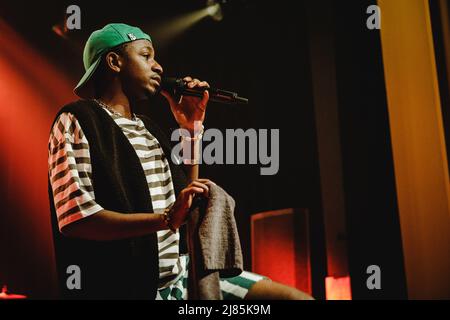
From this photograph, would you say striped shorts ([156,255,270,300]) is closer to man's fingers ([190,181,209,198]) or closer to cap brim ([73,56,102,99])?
man's fingers ([190,181,209,198])

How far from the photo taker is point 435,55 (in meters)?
1.88

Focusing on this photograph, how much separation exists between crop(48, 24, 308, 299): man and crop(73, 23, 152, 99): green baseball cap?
0.48 feet

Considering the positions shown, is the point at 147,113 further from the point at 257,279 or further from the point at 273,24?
the point at 257,279

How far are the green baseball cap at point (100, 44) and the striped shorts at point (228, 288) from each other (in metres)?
0.72

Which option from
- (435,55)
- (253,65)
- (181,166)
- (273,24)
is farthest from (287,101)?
(181,166)

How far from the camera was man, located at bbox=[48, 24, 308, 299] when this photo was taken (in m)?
1.18

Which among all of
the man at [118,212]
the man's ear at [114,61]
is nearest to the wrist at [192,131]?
the man at [118,212]

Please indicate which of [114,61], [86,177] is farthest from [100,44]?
[86,177]

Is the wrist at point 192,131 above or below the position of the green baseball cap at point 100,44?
below

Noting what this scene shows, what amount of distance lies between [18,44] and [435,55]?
2.69m

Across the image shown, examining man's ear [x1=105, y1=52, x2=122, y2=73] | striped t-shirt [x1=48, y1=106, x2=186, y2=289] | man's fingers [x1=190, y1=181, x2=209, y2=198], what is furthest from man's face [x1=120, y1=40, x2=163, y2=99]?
man's fingers [x1=190, y1=181, x2=209, y2=198]

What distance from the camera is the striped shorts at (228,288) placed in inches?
47.6

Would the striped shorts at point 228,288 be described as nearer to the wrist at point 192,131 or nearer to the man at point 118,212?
the man at point 118,212

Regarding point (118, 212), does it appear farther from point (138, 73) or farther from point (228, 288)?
point (138, 73)
